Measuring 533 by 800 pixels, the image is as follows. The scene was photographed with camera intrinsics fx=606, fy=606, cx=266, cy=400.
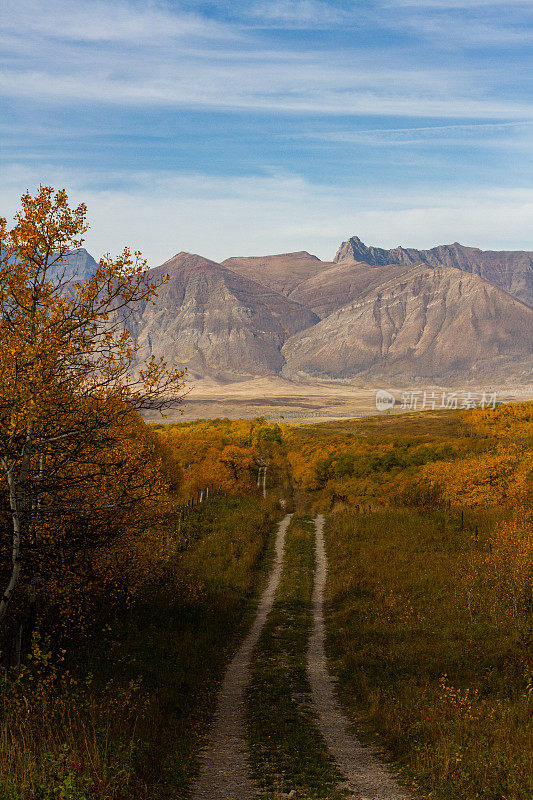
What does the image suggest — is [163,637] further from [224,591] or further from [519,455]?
[519,455]

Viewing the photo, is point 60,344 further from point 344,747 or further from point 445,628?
point 445,628

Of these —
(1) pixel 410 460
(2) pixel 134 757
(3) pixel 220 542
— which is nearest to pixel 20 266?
(2) pixel 134 757

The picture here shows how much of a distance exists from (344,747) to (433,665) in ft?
24.1

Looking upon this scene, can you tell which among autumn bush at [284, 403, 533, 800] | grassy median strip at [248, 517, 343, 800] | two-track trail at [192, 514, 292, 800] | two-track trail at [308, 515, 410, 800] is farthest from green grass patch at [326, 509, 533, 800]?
two-track trail at [192, 514, 292, 800]

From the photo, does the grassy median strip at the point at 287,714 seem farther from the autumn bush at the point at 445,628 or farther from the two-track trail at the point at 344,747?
the autumn bush at the point at 445,628

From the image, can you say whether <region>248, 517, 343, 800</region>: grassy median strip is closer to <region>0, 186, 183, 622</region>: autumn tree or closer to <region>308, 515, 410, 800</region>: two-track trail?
<region>308, 515, 410, 800</region>: two-track trail

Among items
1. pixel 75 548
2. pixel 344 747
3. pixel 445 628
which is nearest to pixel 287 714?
pixel 344 747

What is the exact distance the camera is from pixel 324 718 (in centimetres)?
1711

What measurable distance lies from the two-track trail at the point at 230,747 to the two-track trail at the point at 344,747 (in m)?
2.15

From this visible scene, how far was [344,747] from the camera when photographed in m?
14.9

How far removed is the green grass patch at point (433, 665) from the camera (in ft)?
40.7

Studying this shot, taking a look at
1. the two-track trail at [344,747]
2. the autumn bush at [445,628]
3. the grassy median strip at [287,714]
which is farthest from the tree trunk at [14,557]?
the autumn bush at [445,628]

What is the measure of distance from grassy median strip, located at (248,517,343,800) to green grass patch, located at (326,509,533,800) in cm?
143

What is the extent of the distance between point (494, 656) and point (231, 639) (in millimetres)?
10311
